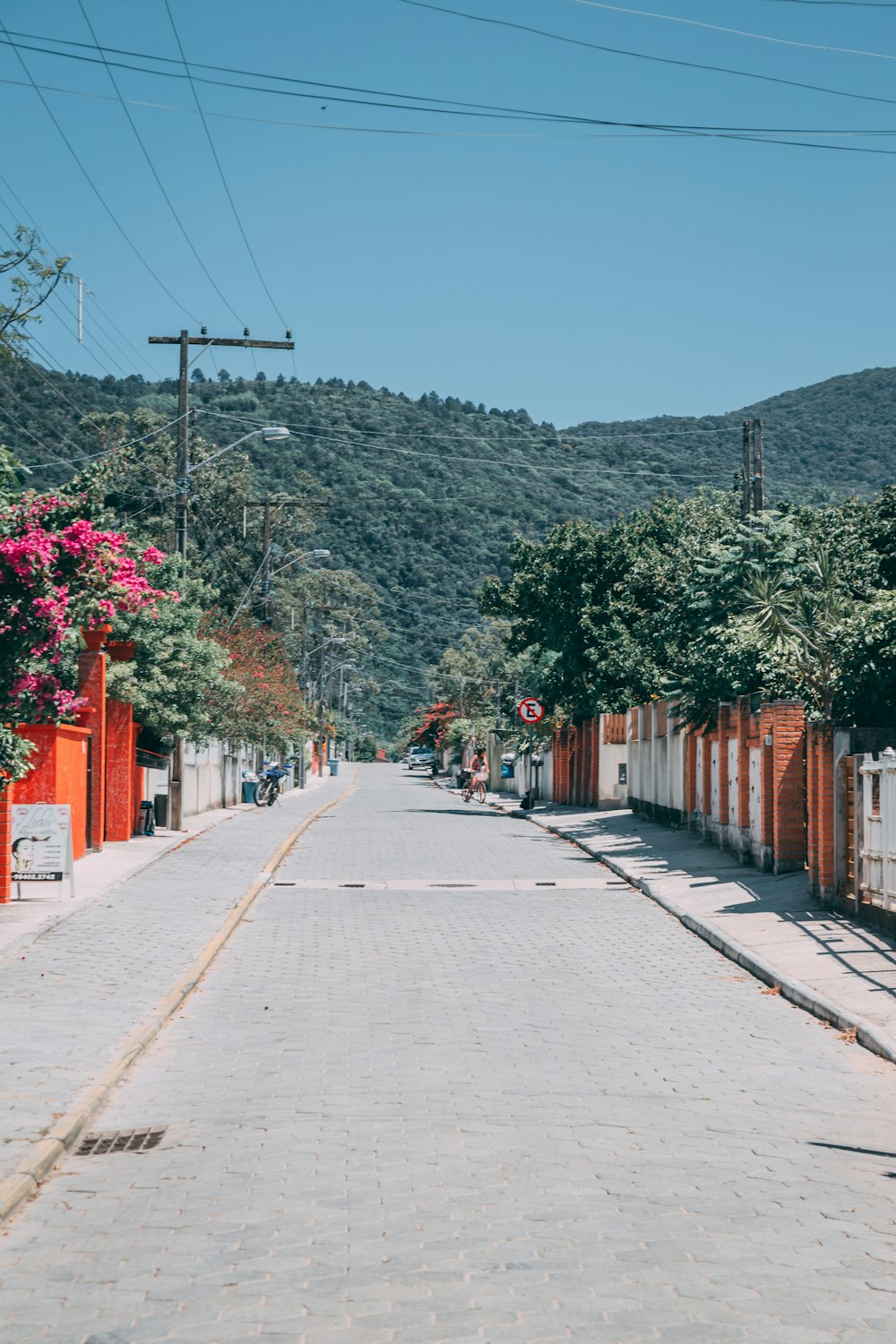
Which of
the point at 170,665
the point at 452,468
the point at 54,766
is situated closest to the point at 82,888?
the point at 54,766

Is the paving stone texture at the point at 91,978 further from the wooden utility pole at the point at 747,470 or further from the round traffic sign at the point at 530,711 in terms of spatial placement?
the round traffic sign at the point at 530,711

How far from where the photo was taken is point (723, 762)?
24.6m

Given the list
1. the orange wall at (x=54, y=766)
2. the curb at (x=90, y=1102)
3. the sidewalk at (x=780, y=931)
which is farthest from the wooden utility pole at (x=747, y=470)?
the curb at (x=90, y=1102)

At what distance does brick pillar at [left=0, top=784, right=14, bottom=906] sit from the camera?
17312mm

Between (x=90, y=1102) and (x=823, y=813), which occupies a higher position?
(x=823, y=813)

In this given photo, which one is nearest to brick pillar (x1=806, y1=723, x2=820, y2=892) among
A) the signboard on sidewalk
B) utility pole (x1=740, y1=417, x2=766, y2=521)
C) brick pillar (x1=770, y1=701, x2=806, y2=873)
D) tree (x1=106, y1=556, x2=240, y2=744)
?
brick pillar (x1=770, y1=701, x2=806, y2=873)

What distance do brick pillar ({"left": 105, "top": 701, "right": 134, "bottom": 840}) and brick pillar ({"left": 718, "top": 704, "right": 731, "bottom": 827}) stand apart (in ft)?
34.4

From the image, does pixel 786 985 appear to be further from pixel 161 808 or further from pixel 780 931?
pixel 161 808

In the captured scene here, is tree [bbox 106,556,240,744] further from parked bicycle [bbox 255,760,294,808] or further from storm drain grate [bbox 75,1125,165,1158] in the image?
storm drain grate [bbox 75,1125,165,1158]

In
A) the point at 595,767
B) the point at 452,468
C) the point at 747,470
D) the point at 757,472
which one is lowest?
the point at 595,767

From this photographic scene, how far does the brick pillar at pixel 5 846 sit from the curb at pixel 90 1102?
2958mm

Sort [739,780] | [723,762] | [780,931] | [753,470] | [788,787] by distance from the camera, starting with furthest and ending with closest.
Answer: [753,470] < [723,762] < [739,780] < [788,787] < [780,931]

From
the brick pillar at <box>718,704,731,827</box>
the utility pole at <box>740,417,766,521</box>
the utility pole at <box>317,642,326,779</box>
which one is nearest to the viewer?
the brick pillar at <box>718,704,731,827</box>

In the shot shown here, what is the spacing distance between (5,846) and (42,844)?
1.21 meters
